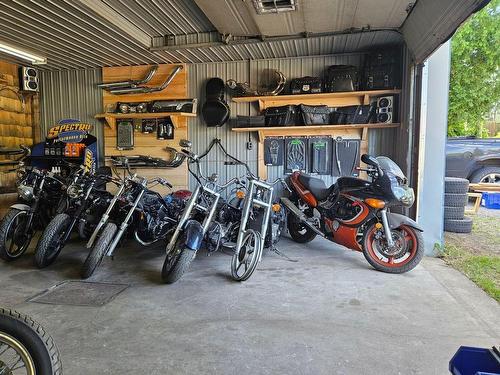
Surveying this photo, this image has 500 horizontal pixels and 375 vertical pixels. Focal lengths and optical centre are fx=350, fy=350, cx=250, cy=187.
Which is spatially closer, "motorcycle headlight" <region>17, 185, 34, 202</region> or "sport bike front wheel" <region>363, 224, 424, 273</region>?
"sport bike front wheel" <region>363, 224, 424, 273</region>

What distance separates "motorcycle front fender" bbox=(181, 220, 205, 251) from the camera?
10.3ft

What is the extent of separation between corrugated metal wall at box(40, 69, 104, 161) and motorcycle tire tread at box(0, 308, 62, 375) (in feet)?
16.8

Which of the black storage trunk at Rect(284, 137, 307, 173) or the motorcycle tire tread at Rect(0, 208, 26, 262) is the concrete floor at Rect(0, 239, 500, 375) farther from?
the black storage trunk at Rect(284, 137, 307, 173)

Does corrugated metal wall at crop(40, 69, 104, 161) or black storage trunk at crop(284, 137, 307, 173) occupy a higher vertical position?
corrugated metal wall at crop(40, 69, 104, 161)

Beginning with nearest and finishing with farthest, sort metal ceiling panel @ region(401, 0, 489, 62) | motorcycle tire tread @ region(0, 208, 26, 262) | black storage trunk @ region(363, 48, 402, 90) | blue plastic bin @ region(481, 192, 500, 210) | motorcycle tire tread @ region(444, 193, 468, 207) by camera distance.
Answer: metal ceiling panel @ region(401, 0, 489, 62)
motorcycle tire tread @ region(0, 208, 26, 262)
black storage trunk @ region(363, 48, 402, 90)
motorcycle tire tread @ region(444, 193, 468, 207)
blue plastic bin @ region(481, 192, 500, 210)

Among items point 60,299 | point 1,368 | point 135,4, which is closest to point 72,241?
point 60,299

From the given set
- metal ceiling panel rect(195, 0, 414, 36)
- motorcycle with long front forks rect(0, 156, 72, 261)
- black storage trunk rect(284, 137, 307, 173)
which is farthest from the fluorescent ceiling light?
black storage trunk rect(284, 137, 307, 173)

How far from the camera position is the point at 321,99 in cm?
529

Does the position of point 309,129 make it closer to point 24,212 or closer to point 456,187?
point 456,187

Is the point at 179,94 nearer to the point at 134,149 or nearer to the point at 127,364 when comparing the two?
the point at 134,149

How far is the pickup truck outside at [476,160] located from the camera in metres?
7.45

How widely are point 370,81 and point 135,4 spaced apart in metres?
3.19

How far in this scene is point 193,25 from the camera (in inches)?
173

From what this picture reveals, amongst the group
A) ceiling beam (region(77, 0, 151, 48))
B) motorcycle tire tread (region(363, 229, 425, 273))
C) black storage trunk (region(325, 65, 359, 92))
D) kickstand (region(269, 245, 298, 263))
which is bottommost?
kickstand (region(269, 245, 298, 263))
